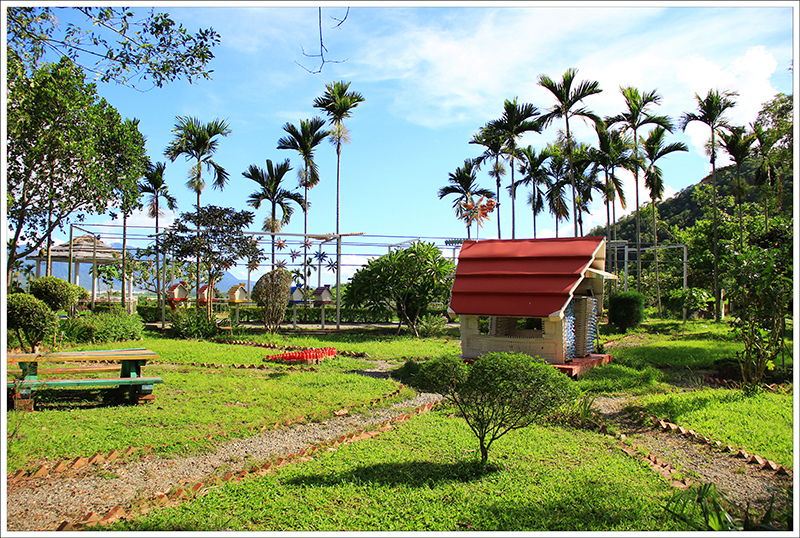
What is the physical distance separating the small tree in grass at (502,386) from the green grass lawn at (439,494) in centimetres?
51

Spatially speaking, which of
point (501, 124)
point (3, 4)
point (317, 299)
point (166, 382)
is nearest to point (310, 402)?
point (166, 382)

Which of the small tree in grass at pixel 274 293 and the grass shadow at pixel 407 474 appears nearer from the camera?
the grass shadow at pixel 407 474

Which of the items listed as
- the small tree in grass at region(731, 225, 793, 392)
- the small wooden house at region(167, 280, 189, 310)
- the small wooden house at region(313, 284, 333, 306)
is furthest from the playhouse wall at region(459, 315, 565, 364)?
the small wooden house at region(167, 280, 189, 310)

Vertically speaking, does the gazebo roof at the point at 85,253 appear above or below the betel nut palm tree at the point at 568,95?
below

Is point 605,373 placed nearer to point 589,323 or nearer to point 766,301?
point 589,323

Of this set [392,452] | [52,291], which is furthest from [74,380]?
[52,291]

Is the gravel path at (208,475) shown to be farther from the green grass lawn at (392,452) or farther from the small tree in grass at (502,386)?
the small tree in grass at (502,386)

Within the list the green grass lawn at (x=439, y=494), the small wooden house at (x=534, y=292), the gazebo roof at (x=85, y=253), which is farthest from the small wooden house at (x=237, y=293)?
the green grass lawn at (x=439, y=494)

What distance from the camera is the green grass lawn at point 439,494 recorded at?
3822 mm

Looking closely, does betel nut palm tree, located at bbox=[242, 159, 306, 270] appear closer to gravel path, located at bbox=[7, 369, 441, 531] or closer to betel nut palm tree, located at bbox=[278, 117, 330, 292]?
betel nut palm tree, located at bbox=[278, 117, 330, 292]

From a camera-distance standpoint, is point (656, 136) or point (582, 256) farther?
point (656, 136)

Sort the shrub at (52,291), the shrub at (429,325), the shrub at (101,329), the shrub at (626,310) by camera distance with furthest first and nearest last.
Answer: the shrub at (626,310)
the shrub at (429,325)
the shrub at (101,329)
the shrub at (52,291)

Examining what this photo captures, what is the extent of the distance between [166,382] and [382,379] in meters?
3.93

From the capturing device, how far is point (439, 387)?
5188 millimetres
